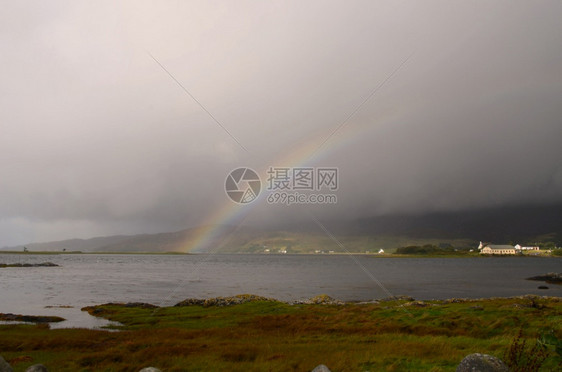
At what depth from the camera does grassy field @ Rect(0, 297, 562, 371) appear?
16641 millimetres

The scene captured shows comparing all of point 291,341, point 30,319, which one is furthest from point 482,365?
point 30,319

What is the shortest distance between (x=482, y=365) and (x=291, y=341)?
14152 mm

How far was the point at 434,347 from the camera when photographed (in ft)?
61.4

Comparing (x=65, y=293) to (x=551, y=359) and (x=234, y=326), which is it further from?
(x=551, y=359)

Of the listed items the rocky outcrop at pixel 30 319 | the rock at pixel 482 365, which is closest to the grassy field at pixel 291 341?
the rock at pixel 482 365

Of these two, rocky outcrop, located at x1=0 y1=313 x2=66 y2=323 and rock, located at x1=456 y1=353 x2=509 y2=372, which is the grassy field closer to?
rock, located at x1=456 y1=353 x2=509 y2=372

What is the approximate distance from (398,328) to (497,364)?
18830mm

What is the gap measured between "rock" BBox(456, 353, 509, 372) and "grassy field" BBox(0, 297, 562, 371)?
11.5ft

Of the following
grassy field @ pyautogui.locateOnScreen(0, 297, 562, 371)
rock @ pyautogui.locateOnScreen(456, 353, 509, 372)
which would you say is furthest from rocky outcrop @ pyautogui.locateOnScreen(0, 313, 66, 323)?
rock @ pyautogui.locateOnScreen(456, 353, 509, 372)

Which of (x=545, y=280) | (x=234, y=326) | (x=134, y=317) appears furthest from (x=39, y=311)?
(x=545, y=280)

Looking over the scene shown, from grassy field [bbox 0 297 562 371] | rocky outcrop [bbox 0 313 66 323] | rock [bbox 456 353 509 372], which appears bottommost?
rocky outcrop [bbox 0 313 66 323]

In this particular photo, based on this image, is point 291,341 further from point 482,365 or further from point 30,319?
point 30,319

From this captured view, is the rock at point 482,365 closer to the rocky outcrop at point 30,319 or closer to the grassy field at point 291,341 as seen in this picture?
the grassy field at point 291,341

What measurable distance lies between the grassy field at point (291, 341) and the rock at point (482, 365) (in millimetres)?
3510
